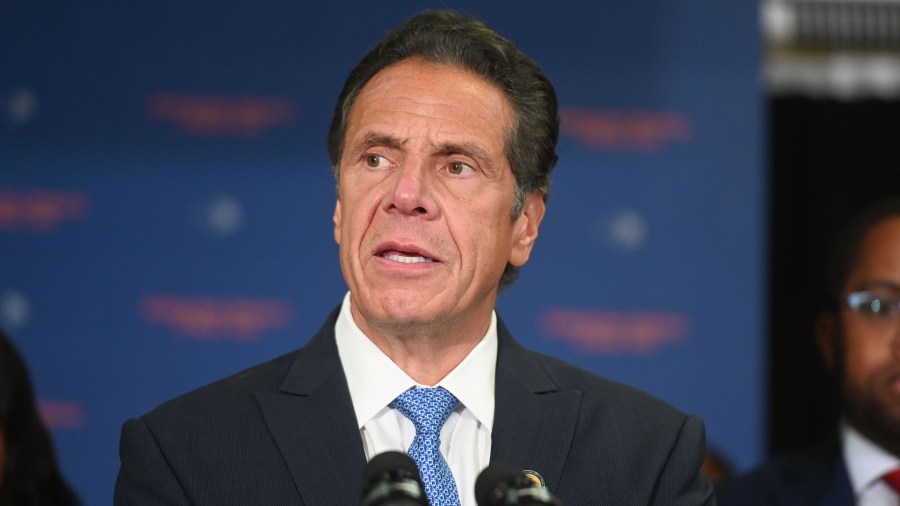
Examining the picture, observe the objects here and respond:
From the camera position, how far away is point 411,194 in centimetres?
219

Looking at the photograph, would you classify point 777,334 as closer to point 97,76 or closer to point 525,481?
point 97,76

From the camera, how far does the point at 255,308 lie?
429 cm

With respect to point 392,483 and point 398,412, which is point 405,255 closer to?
point 398,412

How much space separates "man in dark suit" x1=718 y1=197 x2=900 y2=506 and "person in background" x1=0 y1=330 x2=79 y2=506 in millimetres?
1752

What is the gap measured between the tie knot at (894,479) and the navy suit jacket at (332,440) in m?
0.91

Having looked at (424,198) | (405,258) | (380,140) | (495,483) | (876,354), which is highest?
(380,140)

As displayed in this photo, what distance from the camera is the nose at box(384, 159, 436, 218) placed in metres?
2.19

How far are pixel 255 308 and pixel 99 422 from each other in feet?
2.13

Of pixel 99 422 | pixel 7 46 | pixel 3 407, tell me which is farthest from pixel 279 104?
pixel 3 407

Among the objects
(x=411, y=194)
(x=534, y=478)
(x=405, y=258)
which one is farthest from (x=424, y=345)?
(x=534, y=478)

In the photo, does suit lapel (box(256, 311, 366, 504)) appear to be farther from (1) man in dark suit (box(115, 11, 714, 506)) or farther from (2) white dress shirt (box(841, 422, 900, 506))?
(2) white dress shirt (box(841, 422, 900, 506))

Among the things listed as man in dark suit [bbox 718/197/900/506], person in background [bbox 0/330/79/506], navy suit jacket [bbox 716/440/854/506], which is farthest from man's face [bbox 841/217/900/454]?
person in background [bbox 0/330/79/506]

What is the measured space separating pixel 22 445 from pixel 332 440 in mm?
1465

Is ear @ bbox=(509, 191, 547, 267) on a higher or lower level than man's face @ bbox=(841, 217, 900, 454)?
higher
